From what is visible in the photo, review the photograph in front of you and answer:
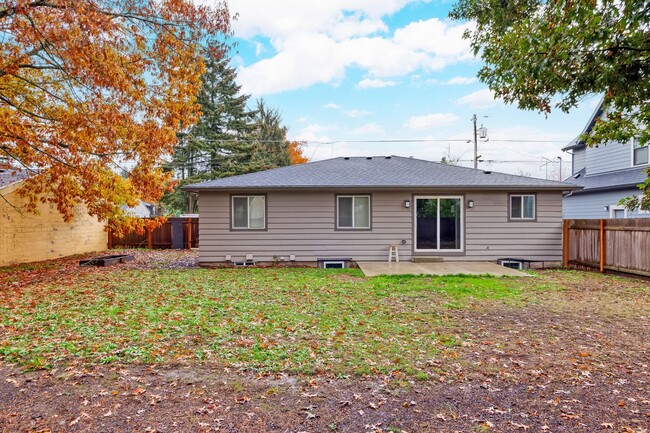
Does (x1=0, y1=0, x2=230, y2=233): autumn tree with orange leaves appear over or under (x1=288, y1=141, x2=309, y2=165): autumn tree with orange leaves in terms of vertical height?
under

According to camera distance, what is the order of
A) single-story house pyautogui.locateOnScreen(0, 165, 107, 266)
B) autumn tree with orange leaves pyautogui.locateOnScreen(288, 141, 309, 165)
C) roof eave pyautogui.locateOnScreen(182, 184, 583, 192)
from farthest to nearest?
autumn tree with orange leaves pyautogui.locateOnScreen(288, 141, 309, 165), single-story house pyautogui.locateOnScreen(0, 165, 107, 266), roof eave pyautogui.locateOnScreen(182, 184, 583, 192)

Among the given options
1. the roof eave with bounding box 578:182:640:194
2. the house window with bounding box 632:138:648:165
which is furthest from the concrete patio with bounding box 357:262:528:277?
the house window with bounding box 632:138:648:165

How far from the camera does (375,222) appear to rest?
37.5ft

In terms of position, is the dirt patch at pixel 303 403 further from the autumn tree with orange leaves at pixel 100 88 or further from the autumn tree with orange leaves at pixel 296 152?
the autumn tree with orange leaves at pixel 296 152

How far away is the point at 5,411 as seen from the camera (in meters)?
2.88

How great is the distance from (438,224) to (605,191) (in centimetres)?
776

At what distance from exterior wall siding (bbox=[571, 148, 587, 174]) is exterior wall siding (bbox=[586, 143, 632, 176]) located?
2.36 feet

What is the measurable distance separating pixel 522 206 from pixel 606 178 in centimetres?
629

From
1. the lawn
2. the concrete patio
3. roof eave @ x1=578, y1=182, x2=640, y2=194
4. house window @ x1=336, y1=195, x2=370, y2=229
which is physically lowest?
the lawn

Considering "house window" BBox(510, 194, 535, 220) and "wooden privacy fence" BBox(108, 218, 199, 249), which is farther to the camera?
"wooden privacy fence" BBox(108, 218, 199, 249)

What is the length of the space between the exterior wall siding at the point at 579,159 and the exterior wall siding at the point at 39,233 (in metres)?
21.2

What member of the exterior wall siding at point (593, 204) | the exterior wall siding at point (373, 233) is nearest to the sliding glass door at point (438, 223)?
the exterior wall siding at point (373, 233)

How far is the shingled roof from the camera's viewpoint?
10.9m

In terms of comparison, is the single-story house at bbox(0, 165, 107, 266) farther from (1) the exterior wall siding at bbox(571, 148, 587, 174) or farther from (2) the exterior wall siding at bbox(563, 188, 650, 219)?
(1) the exterior wall siding at bbox(571, 148, 587, 174)
